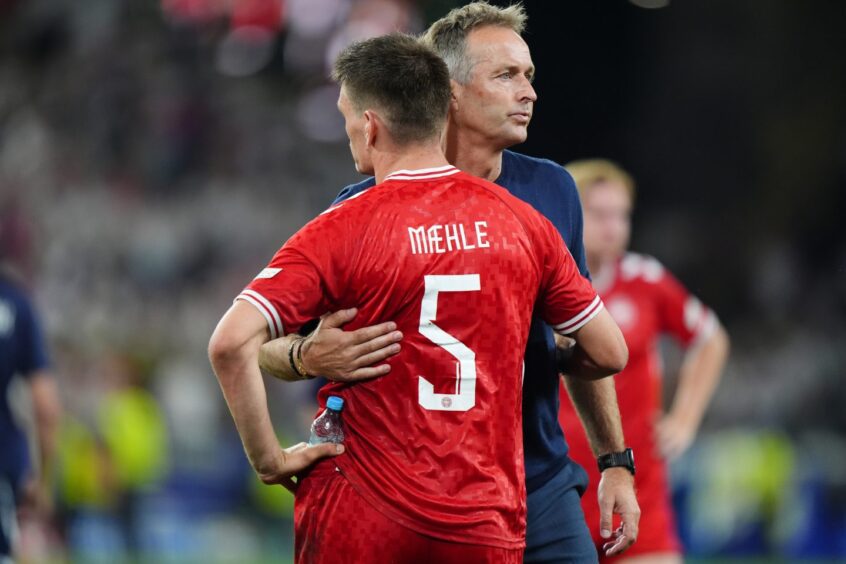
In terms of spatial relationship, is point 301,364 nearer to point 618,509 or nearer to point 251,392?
point 251,392

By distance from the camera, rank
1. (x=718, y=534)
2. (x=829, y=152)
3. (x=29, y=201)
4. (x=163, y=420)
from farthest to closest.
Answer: (x=29, y=201) < (x=829, y=152) < (x=163, y=420) < (x=718, y=534)

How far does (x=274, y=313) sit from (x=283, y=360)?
0.45 m

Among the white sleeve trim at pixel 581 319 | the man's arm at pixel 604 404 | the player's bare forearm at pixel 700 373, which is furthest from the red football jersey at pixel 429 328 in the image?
the player's bare forearm at pixel 700 373

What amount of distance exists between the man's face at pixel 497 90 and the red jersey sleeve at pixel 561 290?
0.57 meters

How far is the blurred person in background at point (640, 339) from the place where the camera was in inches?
239

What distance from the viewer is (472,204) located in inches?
129

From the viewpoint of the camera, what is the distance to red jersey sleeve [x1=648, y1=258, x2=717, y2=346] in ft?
22.5

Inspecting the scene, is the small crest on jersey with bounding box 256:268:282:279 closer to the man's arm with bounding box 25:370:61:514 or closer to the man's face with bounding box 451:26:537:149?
the man's face with bounding box 451:26:537:149

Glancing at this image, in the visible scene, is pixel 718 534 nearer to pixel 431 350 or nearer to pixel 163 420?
pixel 163 420

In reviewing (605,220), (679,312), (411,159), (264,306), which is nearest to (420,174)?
(411,159)

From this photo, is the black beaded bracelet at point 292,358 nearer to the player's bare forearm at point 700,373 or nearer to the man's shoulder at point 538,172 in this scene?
the man's shoulder at point 538,172

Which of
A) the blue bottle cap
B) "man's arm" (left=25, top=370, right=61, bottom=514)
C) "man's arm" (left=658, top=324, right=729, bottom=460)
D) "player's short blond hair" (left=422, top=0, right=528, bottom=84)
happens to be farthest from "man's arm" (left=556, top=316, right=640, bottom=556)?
"man's arm" (left=25, top=370, right=61, bottom=514)

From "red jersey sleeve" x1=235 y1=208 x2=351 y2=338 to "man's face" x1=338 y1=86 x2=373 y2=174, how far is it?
26cm

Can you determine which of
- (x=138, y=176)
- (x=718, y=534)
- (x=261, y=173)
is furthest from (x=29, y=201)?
(x=718, y=534)
